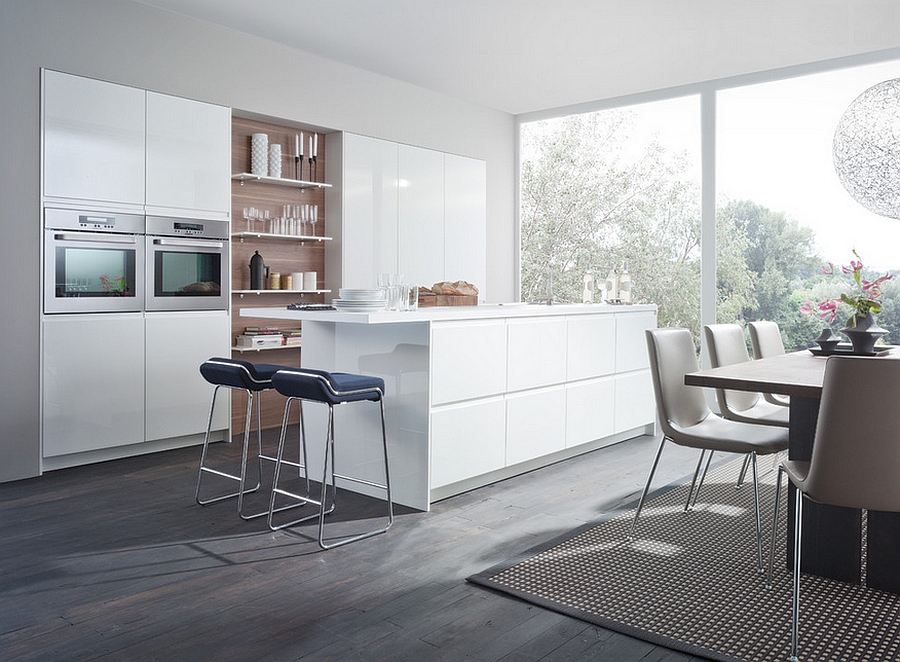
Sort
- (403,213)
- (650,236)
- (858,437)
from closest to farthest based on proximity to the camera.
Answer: (858,437)
(403,213)
(650,236)

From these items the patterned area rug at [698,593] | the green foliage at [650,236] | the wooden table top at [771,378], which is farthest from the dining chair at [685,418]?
the green foliage at [650,236]

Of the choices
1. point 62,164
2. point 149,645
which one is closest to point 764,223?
point 62,164

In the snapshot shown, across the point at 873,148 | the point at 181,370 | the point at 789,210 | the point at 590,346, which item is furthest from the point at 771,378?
the point at 789,210

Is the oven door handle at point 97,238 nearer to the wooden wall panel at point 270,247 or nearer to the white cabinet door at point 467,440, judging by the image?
the wooden wall panel at point 270,247

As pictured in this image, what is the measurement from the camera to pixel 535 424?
14.0 ft

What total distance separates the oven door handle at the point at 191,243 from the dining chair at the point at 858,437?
12.9 feet

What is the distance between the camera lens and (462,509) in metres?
3.60

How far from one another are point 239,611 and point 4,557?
1154 mm

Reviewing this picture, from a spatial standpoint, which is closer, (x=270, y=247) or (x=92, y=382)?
(x=92, y=382)

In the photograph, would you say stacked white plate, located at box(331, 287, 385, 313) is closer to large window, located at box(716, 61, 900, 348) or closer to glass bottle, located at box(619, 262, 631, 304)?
glass bottle, located at box(619, 262, 631, 304)

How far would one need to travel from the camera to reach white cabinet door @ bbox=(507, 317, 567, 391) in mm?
4062

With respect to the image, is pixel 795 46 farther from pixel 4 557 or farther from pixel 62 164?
pixel 4 557

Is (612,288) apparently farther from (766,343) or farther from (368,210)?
(368,210)

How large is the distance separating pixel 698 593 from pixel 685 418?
900 millimetres
